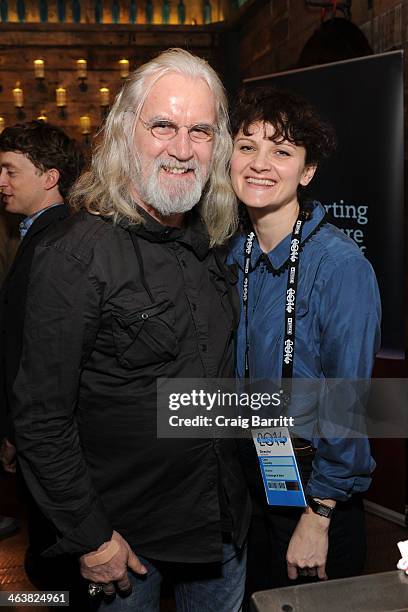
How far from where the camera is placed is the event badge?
61.6 inches

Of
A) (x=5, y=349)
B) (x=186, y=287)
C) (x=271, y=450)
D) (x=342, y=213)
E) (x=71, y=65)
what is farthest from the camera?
(x=71, y=65)

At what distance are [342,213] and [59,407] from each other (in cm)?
205

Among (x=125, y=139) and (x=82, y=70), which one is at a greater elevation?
(x=82, y=70)

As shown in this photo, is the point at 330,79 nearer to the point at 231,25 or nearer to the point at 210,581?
the point at 210,581

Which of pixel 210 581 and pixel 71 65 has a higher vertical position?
pixel 71 65

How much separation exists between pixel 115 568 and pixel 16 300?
4.09 ft

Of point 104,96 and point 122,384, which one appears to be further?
point 104,96

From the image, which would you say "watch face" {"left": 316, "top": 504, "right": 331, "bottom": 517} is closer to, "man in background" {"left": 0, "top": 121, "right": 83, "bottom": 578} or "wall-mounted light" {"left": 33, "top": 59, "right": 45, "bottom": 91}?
"man in background" {"left": 0, "top": 121, "right": 83, "bottom": 578}

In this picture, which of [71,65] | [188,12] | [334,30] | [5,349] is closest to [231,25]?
[188,12]

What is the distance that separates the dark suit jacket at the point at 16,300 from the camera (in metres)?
2.38

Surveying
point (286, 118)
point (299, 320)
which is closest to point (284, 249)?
point (299, 320)

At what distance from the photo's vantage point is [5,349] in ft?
8.00

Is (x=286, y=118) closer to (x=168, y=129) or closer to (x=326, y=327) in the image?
(x=168, y=129)

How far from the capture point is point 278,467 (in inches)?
62.4
